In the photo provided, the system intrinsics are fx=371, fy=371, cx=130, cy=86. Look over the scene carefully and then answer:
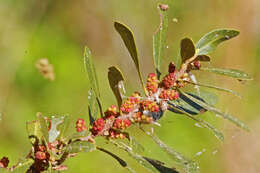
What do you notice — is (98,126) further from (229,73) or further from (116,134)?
(229,73)

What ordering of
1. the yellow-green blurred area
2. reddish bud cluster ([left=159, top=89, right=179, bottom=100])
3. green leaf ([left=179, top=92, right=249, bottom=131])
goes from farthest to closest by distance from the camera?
1. the yellow-green blurred area
2. reddish bud cluster ([left=159, top=89, right=179, bottom=100])
3. green leaf ([left=179, top=92, right=249, bottom=131])

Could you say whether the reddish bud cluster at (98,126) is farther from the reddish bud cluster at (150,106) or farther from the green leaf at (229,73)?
the green leaf at (229,73)

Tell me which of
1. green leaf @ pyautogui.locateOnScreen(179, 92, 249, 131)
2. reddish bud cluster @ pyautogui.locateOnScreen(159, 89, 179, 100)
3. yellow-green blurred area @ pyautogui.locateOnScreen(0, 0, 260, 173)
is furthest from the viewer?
yellow-green blurred area @ pyautogui.locateOnScreen(0, 0, 260, 173)

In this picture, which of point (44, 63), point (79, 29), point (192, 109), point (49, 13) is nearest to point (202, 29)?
point (79, 29)

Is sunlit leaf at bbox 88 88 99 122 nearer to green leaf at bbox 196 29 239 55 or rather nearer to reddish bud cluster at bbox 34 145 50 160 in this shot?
reddish bud cluster at bbox 34 145 50 160

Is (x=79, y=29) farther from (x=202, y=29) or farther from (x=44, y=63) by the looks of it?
(x=44, y=63)

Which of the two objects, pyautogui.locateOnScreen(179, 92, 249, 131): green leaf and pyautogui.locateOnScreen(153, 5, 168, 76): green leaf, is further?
pyautogui.locateOnScreen(153, 5, 168, 76): green leaf

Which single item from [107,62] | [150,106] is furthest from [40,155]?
[107,62]

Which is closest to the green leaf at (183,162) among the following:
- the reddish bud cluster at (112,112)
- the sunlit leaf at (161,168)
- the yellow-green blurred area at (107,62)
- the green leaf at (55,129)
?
the sunlit leaf at (161,168)

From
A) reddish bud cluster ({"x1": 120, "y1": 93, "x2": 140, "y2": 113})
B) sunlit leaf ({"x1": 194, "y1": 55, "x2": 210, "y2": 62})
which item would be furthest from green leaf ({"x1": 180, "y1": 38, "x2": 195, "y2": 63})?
reddish bud cluster ({"x1": 120, "y1": 93, "x2": 140, "y2": 113})
